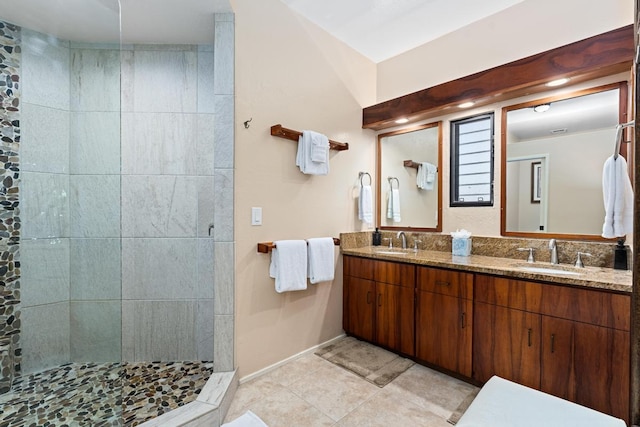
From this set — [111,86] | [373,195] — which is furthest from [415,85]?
[111,86]

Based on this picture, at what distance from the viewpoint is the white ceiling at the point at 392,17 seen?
2.28 meters

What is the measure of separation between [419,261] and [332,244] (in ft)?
2.41

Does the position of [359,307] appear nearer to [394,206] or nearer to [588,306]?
[394,206]

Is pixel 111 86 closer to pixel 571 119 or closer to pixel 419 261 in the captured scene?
pixel 419 261

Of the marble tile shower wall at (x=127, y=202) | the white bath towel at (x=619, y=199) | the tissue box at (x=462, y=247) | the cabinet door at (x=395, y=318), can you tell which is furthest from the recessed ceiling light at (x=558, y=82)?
the marble tile shower wall at (x=127, y=202)

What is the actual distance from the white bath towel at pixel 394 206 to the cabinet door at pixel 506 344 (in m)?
1.27

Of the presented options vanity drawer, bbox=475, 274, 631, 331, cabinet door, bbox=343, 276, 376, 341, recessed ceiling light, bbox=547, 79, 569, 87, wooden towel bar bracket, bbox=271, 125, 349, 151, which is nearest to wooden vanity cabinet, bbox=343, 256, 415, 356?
cabinet door, bbox=343, 276, 376, 341

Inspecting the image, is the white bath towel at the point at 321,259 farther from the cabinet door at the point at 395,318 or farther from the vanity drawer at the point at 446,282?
the vanity drawer at the point at 446,282

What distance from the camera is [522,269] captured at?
5.97ft

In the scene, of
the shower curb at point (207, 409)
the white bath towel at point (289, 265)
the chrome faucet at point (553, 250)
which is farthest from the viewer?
the white bath towel at point (289, 265)

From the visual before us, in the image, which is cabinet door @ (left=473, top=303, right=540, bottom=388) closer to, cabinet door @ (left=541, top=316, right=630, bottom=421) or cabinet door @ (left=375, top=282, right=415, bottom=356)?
cabinet door @ (left=541, top=316, right=630, bottom=421)

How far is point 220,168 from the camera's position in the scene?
195 cm

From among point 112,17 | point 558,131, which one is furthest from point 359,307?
point 112,17

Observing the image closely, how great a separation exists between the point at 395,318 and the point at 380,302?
181 mm
